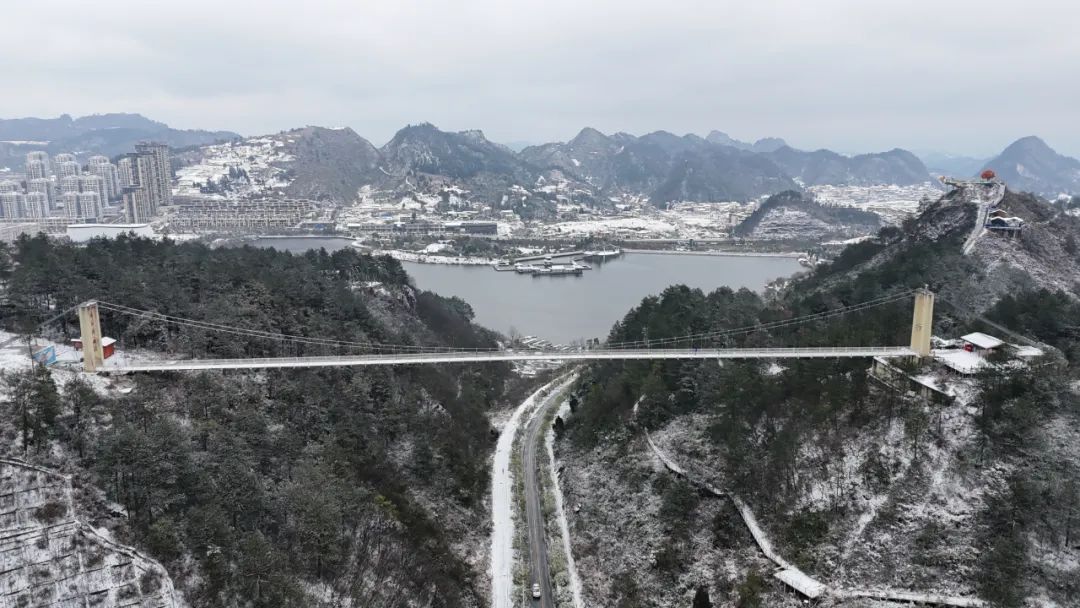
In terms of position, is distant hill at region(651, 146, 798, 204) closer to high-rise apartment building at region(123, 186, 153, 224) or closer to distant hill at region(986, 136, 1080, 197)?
distant hill at region(986, 136, 1080, 197)

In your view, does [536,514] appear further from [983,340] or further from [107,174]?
[107,174]

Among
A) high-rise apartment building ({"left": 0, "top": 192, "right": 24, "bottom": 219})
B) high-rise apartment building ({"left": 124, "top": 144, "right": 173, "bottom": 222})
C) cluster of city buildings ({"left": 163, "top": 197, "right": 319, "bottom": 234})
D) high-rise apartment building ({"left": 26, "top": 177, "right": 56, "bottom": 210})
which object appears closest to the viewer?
Answer: high-rise apartment building ({"left": 0, "top": 192, "right": 24, "bottom": 219})

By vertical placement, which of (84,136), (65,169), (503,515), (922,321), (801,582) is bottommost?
(503,515)

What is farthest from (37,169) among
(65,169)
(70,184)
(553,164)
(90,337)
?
(90,337)

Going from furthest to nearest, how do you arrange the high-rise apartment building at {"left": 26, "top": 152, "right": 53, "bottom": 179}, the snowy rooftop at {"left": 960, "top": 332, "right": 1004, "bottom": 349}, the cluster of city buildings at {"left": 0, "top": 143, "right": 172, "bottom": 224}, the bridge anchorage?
the high-rise apartment building at {"left": 26, "top": 152, "right": 53, "bottom": 179} → the cluster of city buildings at {"left": 0, "top": 143, "right": 172, "bottom": 224} → the snowy rooftop at {"left": 960, "top": 332, "right": 1004, "bottom": 349} → the bridge anchorage

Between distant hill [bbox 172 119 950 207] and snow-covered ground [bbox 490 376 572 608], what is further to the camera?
distant hill [bbox 172 119 950 207]

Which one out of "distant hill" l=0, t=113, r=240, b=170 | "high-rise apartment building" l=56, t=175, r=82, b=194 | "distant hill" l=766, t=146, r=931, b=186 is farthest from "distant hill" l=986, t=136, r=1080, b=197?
"distant hill" l=0, t=113, r=240, b=170
